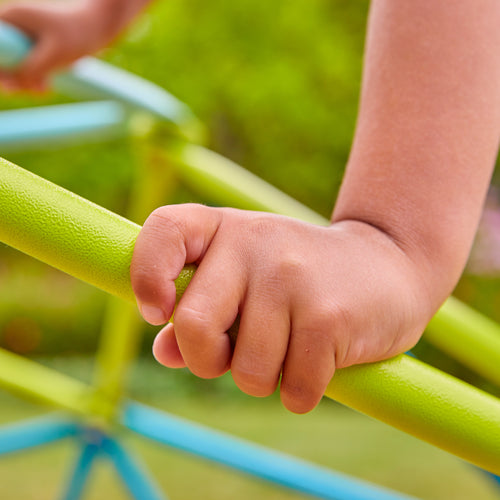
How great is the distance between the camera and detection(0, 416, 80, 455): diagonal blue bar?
0.79 m

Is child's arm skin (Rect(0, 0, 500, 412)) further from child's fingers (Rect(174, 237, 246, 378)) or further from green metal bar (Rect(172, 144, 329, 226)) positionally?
green metal bar (Rect(172, 144, 329, 226))

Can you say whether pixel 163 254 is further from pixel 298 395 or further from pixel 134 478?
pixel 134 478

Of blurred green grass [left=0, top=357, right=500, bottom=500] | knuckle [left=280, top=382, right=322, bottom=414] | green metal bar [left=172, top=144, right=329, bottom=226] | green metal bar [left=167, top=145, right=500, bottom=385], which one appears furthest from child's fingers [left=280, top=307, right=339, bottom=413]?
blurred green grass [left=0, top=357, right=500, bottom=500]

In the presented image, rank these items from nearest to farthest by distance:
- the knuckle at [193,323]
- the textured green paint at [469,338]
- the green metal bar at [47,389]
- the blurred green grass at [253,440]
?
the knuckle at [193,323], the textured green paint at [469,338], the green metal bar at [47,389], the blurred green grass at [253,440]

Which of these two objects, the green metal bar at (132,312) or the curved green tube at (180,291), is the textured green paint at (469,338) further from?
the green metal bar at (132,312)

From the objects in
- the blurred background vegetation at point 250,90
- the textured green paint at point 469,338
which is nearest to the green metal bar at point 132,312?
the textured green paint at point 469,338

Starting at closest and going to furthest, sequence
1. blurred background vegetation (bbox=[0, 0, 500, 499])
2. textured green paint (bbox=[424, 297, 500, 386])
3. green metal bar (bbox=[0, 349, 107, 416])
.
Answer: textured green paint (bbox=[424, 297, 500, 386]) < green metal bar (bbox=[0, 349, 107, 416]) < blurred background vegetation (bbox=[0, 0, 500, 499])

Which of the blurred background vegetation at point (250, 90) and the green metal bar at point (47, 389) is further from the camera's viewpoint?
the blurred background vegetation at point (250, 90)

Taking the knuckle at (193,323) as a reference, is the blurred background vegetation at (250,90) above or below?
above

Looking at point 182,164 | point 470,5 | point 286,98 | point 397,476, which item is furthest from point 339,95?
point 470,5

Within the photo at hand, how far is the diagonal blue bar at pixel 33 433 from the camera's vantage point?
2.58 feet

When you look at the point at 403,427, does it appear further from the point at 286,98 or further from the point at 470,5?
the point at 286,98

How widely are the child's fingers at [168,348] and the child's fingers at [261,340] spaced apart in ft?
0.12

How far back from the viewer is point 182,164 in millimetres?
793
